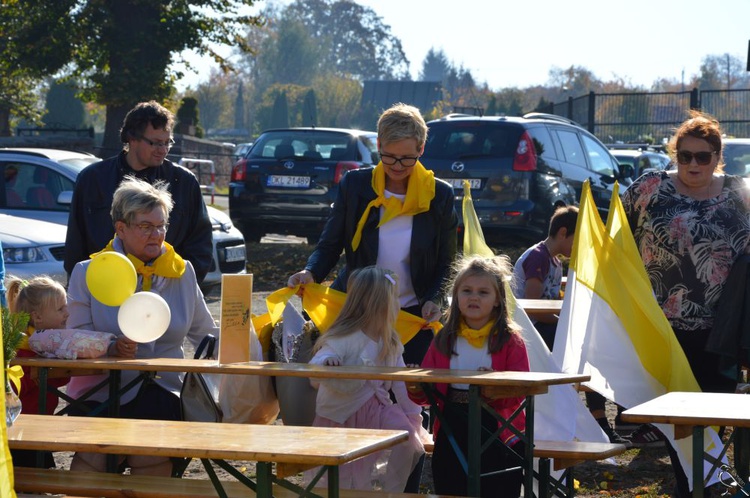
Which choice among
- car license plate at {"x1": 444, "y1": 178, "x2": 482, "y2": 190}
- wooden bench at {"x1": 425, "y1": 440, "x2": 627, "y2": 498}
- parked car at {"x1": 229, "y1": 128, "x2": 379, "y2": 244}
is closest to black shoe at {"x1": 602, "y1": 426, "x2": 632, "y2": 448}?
wooden bench at {"x1": 425, "y1": 440, "x2": 627, "y2": 498}

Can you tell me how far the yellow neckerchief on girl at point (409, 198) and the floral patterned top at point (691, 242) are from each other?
116 centimetres

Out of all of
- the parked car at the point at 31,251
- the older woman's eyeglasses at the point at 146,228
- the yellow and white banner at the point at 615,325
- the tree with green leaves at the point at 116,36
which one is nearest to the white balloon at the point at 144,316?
the older woman's eyeglasses at the point at 146,228

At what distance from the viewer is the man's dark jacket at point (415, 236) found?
518cm

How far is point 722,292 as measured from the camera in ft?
17.7

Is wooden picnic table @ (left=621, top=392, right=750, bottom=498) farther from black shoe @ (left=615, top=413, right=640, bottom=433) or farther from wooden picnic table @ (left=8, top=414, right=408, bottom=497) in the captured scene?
black shoe @ (left=615, top=413, right=640, bottom=433)

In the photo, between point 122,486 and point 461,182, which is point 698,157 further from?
point 461,182

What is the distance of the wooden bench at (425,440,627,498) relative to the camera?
4844mm

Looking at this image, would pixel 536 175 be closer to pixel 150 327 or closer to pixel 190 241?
pixel 190 241

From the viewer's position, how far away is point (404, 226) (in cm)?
520

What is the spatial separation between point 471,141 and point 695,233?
25.5ft

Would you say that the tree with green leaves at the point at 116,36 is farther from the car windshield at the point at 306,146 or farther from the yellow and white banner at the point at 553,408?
the yellow and white banner at the point at 553,408

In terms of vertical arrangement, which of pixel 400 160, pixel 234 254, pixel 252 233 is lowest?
pixel 252 233

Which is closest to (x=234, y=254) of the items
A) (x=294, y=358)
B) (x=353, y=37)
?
(x=294, y=358)

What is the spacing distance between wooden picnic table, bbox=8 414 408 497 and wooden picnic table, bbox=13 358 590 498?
0.55 m
